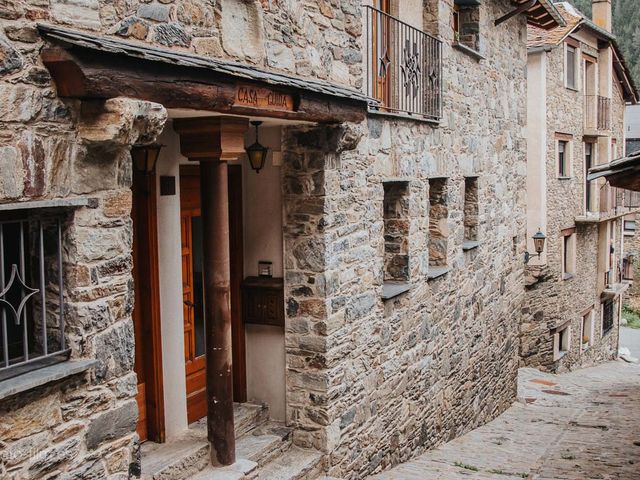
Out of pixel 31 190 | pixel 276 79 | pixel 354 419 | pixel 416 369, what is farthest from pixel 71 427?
pixel 416 369

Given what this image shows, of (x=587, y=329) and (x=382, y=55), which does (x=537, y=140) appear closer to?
(x=587, y=329)

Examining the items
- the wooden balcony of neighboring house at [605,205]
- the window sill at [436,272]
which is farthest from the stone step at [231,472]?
the wooden balcony of neighboring house at [605,205]

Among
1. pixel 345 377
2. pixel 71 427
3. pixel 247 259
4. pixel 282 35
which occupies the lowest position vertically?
pixel 345 377

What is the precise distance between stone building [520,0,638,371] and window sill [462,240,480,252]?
23.6ft

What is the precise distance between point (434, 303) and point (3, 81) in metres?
6.23

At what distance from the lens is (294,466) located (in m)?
5.83

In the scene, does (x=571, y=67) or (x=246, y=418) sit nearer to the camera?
(x=246, y=418)

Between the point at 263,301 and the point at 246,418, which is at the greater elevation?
the point at 263,301

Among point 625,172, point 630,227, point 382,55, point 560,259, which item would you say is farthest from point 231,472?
point 630,227

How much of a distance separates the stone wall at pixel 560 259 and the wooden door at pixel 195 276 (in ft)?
38.8

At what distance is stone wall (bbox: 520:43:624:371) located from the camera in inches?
688

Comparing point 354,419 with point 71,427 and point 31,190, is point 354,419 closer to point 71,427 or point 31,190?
point 71,427

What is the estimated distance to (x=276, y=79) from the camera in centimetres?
464

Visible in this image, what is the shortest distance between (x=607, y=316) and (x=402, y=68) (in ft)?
59.3
